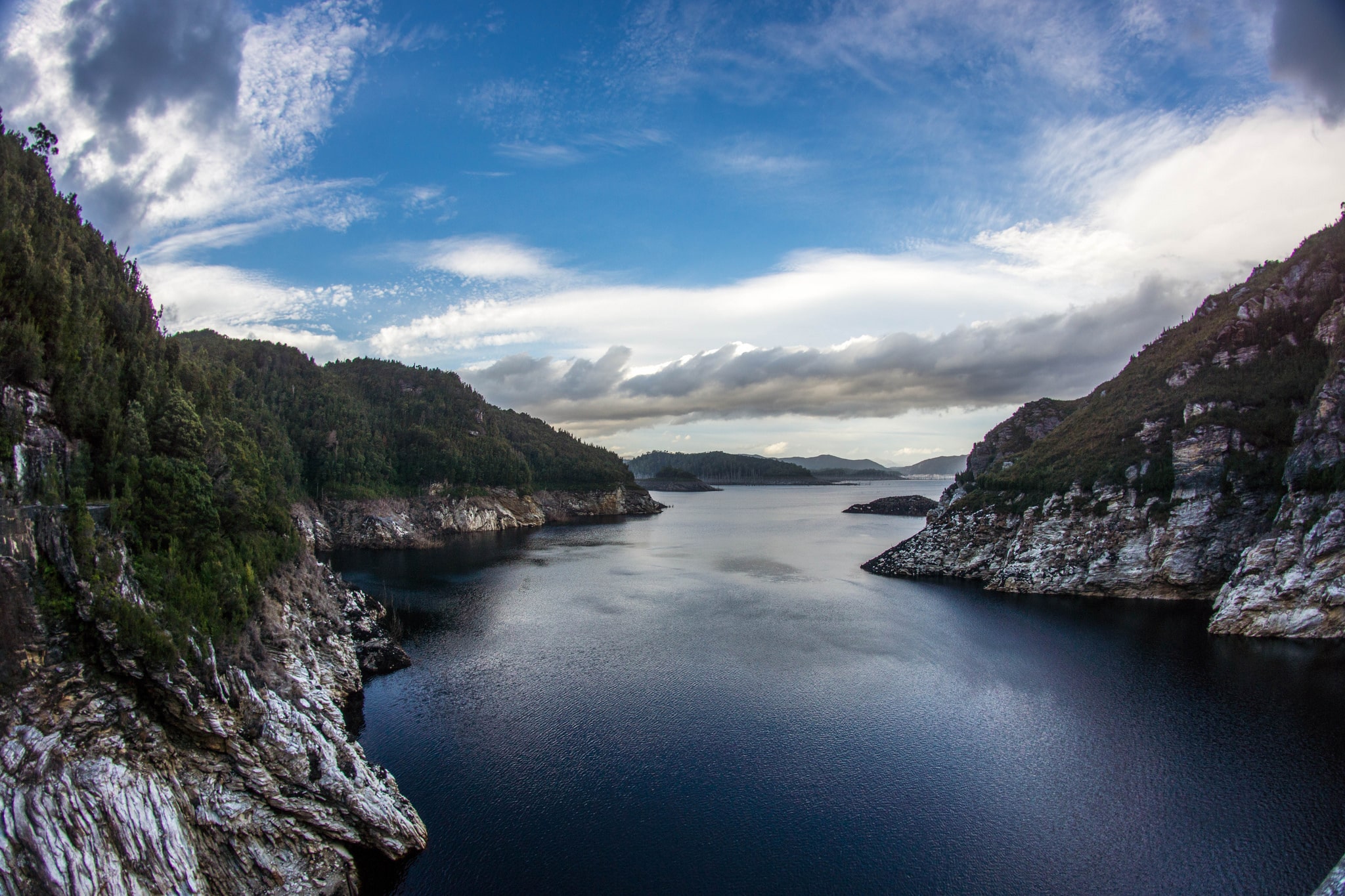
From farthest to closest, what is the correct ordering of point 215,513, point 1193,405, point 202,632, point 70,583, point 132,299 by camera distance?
point 1193,405, point 132,299, point 215,513, point 202,632, point 70,583

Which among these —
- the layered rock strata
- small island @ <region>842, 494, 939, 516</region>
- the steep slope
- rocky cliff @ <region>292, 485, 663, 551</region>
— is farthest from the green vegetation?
small island @ <region>842, 494, 939, 516</region>

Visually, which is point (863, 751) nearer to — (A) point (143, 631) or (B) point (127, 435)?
(A) point (143, 631)

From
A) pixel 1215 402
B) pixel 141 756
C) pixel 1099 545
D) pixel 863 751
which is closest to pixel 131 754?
pixel 141 756

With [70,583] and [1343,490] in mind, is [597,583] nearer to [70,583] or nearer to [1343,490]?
[70,583]

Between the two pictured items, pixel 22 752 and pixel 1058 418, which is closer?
pixel 22 752

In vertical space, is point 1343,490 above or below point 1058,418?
below

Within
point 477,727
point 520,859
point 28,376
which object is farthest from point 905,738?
point 28,376

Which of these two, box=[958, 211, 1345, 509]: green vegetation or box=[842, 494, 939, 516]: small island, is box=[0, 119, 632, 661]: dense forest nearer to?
box=[958, 211, 1345, 509]: green vegetation
